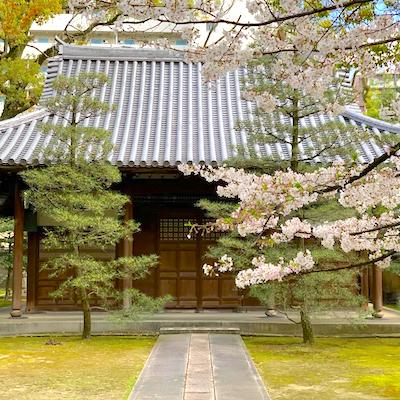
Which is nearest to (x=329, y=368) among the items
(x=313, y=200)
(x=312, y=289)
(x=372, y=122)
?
(x=312, y=289)

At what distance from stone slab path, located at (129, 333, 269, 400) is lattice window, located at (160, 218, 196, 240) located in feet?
11.5

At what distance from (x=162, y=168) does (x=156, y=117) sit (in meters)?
2.90

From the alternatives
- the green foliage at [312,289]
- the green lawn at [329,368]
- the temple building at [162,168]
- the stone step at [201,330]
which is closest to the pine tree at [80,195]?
the stone step at [201,330]

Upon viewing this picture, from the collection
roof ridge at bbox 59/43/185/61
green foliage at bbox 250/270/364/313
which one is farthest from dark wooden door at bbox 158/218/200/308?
roof ridge at bbox 59/43/185/61

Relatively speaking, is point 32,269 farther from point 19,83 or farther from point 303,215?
point 19,83

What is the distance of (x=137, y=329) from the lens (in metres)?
11.6

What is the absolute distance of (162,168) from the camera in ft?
38.0

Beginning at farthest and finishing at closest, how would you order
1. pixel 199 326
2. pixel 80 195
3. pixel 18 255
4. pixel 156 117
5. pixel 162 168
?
pixel 156 117
pixel 18 255
pixel 162 168
pixel 199 326
pixel 80 195

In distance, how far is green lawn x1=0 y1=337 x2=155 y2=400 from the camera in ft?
22.2

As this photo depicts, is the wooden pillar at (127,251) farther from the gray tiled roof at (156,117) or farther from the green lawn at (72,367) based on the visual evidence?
the gray tiled roof at (156,117)

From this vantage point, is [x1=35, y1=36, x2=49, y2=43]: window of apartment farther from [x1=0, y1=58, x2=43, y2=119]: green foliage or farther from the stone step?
the stone step

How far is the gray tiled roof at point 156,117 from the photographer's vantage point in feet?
39.6

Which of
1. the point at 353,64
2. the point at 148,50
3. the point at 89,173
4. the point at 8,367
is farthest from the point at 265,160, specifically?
the point at 148,50

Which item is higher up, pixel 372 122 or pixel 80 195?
pixel 372 122
